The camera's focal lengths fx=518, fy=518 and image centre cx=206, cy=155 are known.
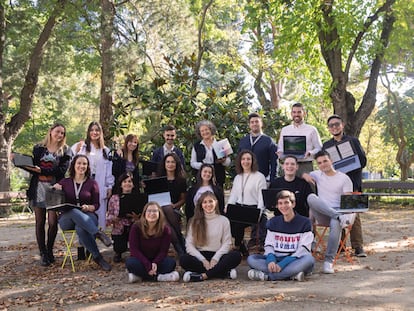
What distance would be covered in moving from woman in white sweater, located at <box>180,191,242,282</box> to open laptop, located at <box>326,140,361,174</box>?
6.58 feet

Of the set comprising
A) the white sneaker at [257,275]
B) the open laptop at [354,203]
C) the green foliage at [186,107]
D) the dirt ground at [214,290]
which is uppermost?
the green foliage at [186,107]

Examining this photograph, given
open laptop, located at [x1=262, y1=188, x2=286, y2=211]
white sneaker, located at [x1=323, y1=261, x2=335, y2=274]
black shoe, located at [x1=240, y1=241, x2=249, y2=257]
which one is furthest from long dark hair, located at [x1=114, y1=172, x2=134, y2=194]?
white sneaker, located at [x1=323, y1=261, x2=335, y2=274]

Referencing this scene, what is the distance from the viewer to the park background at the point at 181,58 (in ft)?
33.7

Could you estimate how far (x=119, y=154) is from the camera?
7.68 meters

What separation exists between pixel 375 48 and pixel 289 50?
2319 mm

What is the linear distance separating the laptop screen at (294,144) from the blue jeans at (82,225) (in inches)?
117

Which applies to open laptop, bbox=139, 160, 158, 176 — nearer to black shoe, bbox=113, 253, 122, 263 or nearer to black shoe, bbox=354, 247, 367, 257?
black shoe, bbox=113, 253, 122, 263

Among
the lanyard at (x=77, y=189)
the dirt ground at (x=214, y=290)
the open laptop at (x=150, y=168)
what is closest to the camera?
the dirt ground at (x=214, y=290)

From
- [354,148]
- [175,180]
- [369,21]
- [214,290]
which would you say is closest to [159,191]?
[175,180]

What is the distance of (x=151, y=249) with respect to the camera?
246 inches

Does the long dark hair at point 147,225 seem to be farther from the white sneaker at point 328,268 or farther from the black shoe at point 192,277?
the white sneaker at point 328,268

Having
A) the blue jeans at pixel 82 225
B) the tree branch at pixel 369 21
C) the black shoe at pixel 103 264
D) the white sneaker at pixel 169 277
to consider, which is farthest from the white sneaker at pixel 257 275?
the tree branch at pixel 369 21

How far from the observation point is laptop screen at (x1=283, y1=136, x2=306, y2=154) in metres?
7.59

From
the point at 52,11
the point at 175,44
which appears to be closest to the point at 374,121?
the point at 175,44
